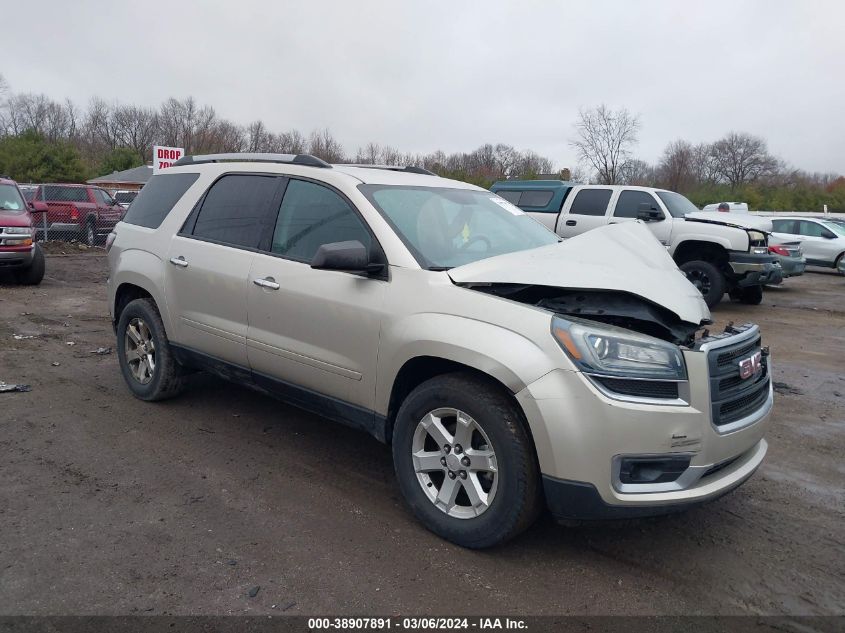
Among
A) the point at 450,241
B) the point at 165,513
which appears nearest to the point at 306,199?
the point at 450,241

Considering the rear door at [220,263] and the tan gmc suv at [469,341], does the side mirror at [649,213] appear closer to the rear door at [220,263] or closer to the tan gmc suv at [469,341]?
the tan gmc suv at [469,341]

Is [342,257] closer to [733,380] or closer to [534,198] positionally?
[733,380]

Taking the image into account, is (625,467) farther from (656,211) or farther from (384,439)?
(656,211)

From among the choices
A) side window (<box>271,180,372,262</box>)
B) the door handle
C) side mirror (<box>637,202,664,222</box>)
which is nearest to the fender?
side window (<box>271,180,372,262</box>)

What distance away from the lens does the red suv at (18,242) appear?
11258 mm

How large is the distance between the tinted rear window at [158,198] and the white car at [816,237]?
1823 centimetres

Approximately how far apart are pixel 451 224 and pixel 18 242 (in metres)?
10.1

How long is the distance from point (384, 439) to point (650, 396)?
4.85 ft

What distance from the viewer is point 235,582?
9.86 ft

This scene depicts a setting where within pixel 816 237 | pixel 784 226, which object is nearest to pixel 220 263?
pixel 784 226

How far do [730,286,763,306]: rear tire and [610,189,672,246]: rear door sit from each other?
197 centimetres

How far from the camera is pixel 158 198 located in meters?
5.45

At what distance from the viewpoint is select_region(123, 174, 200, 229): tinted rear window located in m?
5.24

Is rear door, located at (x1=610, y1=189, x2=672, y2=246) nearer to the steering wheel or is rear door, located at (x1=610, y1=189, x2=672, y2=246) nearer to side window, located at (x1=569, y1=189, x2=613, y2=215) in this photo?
side window, located at (x1=569, y1=189, x2=613, y2=215)
